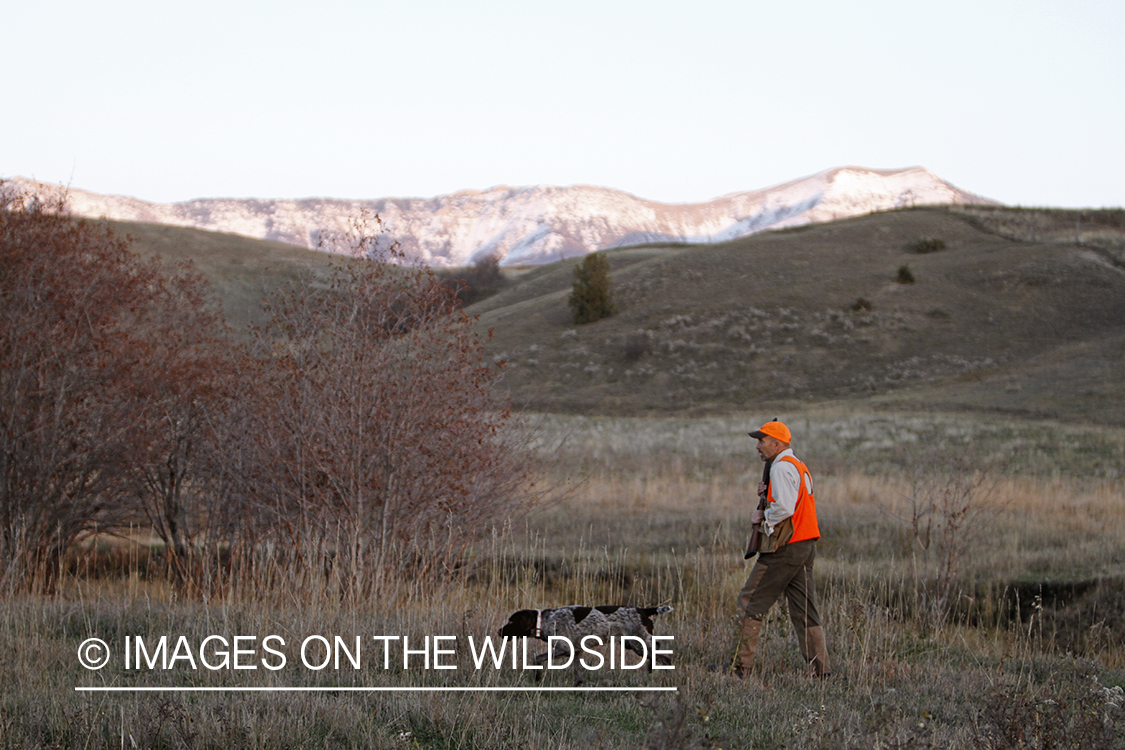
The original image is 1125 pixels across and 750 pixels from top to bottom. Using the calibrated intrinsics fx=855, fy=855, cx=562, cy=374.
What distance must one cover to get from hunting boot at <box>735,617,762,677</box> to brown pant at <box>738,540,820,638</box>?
6 centimetres

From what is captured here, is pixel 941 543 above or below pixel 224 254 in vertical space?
below

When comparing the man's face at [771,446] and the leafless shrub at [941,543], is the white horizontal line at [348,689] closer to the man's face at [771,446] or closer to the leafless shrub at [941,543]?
the man's face at [771,446]

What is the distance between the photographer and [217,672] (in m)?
5.41

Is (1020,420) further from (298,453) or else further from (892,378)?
(298,453)

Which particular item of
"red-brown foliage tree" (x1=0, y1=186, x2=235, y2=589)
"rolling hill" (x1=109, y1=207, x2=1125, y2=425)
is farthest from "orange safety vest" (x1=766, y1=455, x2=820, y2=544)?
"rolling hill" (x1=109, y1=207, x2=1125, y2=425)

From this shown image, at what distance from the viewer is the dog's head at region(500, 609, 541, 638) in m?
5.55

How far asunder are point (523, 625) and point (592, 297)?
50.2 metres

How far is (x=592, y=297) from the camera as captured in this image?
181 feet

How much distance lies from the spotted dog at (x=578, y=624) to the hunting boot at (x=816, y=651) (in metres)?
1.33

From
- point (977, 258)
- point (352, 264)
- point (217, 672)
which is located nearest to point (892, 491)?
point (352, 264)

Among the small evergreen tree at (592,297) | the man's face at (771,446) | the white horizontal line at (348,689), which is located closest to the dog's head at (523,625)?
the white horizontal line at (348,689)

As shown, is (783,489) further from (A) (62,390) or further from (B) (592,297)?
(B) (592,297)

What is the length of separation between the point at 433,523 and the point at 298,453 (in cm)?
165
